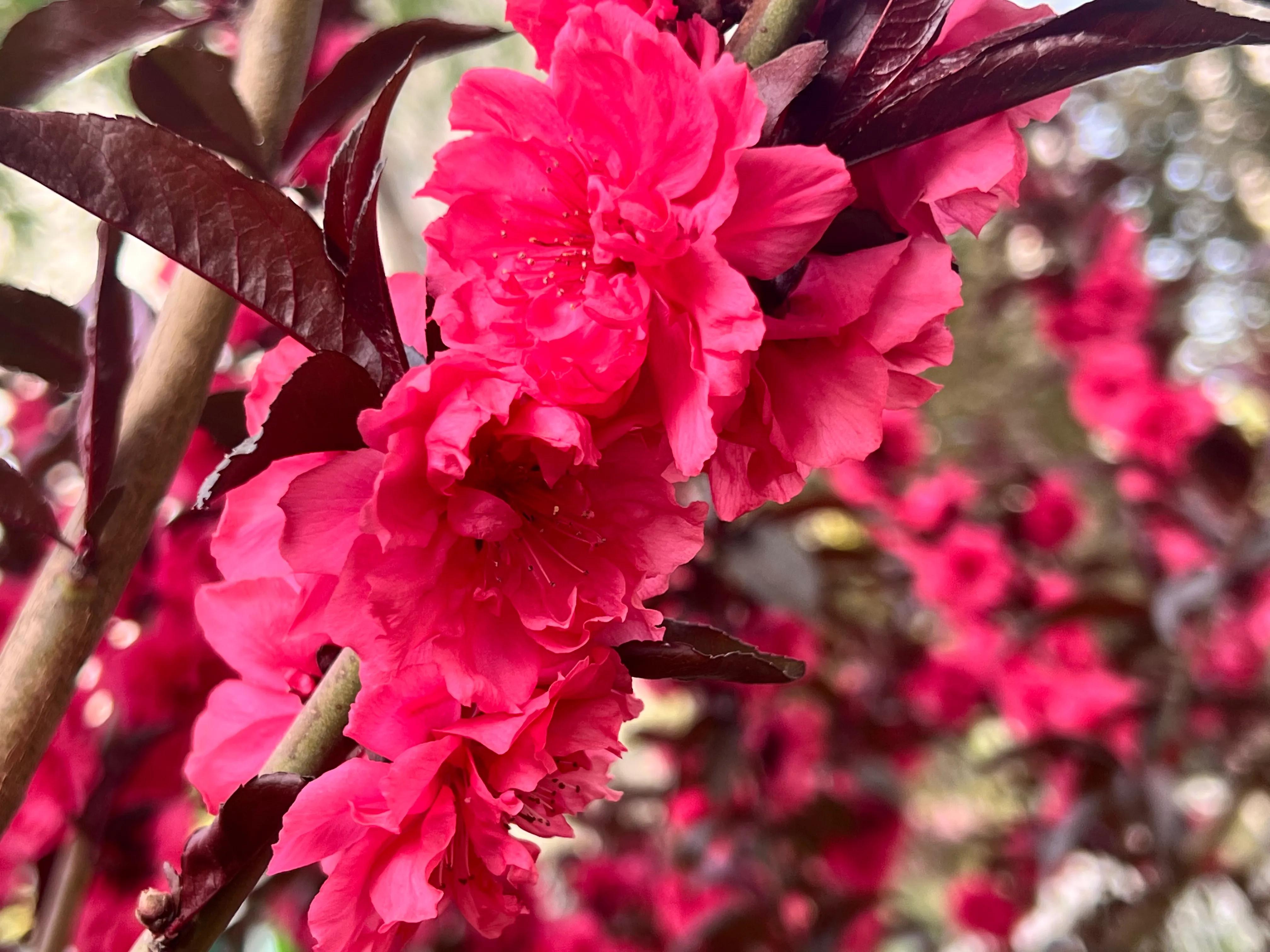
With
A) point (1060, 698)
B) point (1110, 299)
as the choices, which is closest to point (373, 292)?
point (1060, 698)

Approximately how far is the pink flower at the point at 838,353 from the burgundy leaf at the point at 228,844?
8.0 inches

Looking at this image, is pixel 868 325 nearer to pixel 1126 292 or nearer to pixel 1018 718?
pixel 1018 718

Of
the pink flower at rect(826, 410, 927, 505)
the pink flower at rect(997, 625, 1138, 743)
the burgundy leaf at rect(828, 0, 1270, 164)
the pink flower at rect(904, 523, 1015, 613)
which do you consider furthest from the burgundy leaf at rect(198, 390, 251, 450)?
the pink flower at rect(997, 625, 1138, 743)

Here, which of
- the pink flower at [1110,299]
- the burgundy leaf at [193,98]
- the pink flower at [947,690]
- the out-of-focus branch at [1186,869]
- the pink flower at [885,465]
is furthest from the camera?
the pink flower at [1110,299]

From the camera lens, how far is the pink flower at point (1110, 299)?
6.36 feet

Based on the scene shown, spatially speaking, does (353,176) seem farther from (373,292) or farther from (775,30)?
(775,30)

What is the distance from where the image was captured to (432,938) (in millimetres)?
1274

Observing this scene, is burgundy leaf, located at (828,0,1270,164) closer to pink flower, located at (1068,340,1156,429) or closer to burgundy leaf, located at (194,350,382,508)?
burgundy leaf, located at (194,350,382,508)

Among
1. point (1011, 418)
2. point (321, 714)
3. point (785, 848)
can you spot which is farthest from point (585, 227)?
point (1011, 418)

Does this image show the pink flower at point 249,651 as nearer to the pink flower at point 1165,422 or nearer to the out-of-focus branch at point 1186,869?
the out-of-focus branch at point 1186,869

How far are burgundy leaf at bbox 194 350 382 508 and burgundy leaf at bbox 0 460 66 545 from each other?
0.13m

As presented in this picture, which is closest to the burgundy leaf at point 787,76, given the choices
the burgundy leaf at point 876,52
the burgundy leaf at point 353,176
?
the burgundy leaf at point 876,52

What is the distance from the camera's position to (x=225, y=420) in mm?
497

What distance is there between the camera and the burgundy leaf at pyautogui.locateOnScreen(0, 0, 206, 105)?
476 mm
